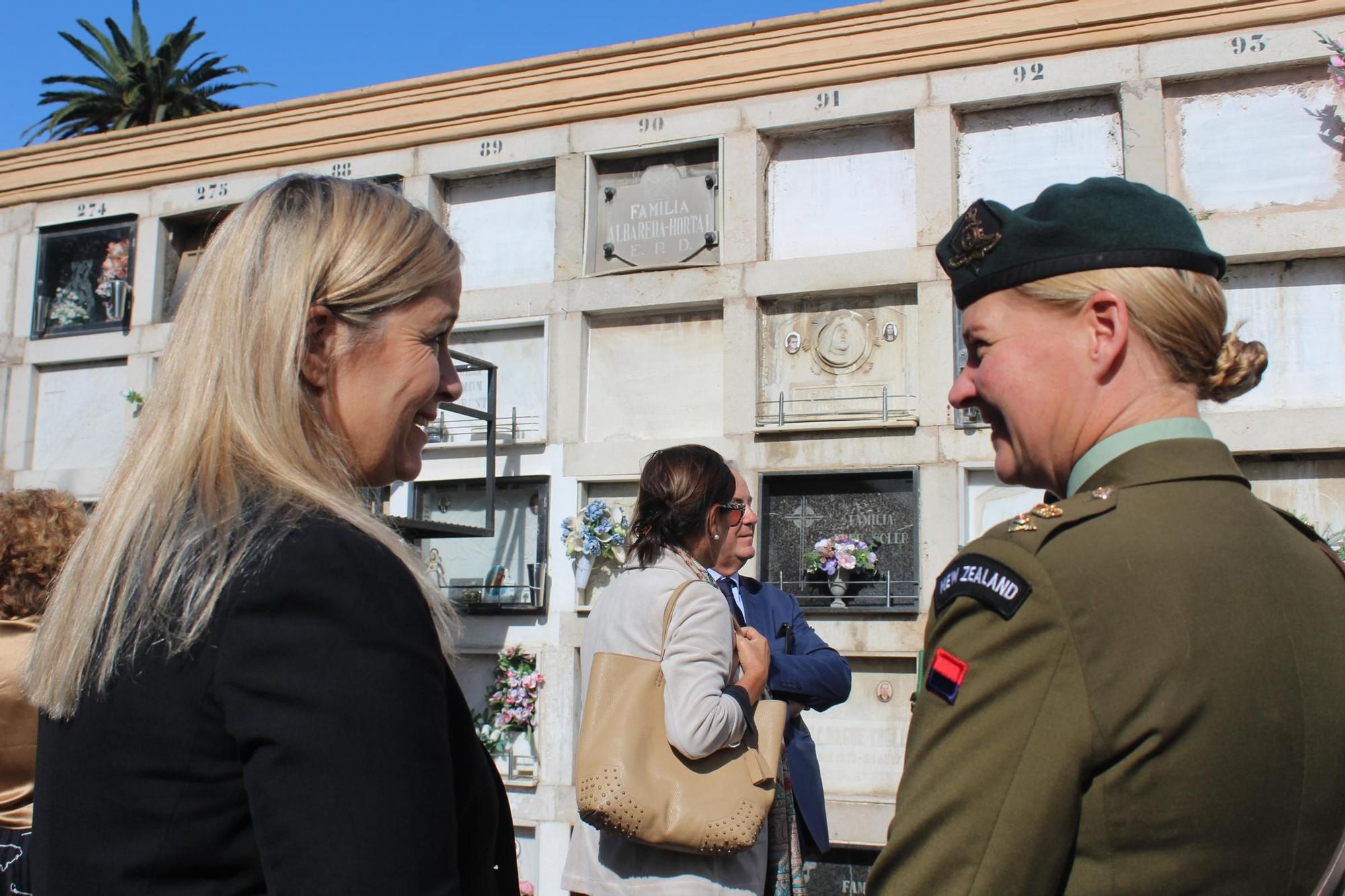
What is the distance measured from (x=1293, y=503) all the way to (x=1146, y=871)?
195 inches

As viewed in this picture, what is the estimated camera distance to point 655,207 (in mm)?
6547

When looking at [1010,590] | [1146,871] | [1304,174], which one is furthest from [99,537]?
[1304,174]

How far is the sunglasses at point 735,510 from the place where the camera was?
3072 mm

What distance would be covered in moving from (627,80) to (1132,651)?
608 centimetres

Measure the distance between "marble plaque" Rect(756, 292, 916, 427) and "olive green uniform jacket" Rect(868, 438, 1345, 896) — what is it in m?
4.77

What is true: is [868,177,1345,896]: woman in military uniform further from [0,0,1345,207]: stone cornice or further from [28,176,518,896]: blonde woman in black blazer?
[0,0,1345,207]: stone cornice

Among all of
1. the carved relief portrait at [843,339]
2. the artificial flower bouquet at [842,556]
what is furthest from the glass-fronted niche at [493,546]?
the carved relief portrait at [843,339]

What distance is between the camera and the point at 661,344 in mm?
6488

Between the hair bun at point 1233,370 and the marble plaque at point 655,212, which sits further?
the marble plaque at point 655,212

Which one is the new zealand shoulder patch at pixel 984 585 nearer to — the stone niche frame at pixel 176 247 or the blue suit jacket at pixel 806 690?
the blue suit jacket at pixel 806 690

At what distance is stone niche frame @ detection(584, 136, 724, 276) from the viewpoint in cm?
641

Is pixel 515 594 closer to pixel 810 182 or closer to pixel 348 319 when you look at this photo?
pixel 810 182

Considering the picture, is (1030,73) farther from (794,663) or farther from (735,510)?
(794,663)

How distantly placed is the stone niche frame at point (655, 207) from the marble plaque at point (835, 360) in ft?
1.94
